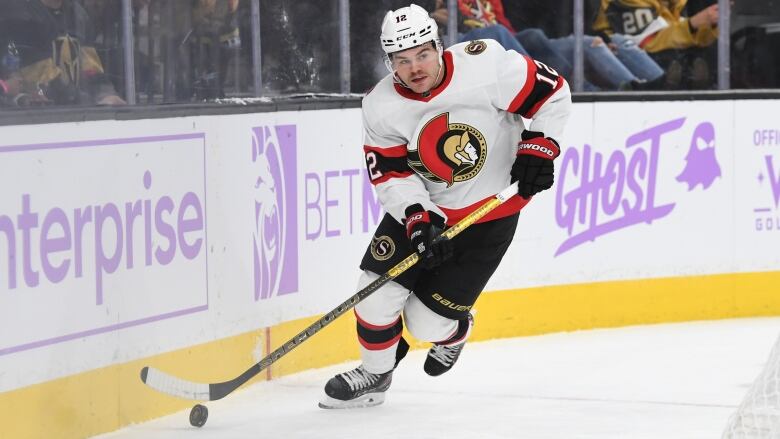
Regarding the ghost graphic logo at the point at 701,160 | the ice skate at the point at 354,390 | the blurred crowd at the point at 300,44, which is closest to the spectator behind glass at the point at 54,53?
the blurred crowd at the point at 300,44

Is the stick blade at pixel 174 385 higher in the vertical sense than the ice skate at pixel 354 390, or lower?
higher

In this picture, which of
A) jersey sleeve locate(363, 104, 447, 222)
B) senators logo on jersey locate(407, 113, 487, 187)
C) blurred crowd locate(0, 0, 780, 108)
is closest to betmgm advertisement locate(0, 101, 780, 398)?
blurred crowd locate(0, 0, 780, 108)

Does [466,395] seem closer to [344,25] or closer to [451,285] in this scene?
[451,285]

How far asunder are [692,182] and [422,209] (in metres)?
2.10

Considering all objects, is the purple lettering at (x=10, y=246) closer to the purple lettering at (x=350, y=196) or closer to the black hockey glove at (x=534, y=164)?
the black hockey glove at (x=534, y=164)

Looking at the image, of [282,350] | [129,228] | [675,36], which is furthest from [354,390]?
[675,36]

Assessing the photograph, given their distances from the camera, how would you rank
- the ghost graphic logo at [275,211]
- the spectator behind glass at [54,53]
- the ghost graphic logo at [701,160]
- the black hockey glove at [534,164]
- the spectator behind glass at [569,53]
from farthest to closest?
1. the spectator behind glass at [569,53]
2. the ghost graphic logo at [701,160]
3. the ghost graphic logo at [275,211]
4. the black hockey glove at [534,164]
5. the spectator behind glass at [54,53]

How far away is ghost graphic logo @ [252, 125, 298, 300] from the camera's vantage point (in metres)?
4.50

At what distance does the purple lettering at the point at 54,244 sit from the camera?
11.7ft

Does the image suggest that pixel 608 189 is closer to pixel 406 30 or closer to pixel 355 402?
pixel 355 402

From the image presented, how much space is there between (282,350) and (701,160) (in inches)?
94.1

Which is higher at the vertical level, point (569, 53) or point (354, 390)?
point (569, 53)

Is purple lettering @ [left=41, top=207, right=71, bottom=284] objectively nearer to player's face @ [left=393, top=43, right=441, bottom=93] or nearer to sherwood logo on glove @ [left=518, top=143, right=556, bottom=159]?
player's face @ [left=393, top=43, right=441, bottom=93]

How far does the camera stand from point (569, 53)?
607 cm
